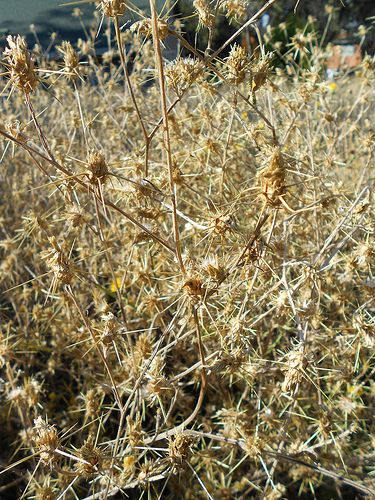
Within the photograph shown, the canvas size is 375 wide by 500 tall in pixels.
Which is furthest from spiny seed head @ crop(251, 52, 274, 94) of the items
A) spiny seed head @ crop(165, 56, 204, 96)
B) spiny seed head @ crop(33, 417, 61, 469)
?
spiny seed head @ crop(33, 417, 61, 469)

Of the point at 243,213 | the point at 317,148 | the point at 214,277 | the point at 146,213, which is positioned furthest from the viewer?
the point at 317,148

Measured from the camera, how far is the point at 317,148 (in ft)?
5.70

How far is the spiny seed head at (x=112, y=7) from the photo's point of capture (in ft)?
2.23

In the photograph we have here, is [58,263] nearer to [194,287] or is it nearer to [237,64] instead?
[194,287]

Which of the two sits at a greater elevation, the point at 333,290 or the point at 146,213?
the point at 146,213

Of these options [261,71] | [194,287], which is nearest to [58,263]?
[194,287]

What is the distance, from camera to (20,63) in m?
0.67

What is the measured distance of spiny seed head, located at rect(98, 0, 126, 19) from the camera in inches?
26.7

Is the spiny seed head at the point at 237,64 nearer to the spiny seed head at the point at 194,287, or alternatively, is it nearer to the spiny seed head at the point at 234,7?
the spiny seed head at the point at 234,7

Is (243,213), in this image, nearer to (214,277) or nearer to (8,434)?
(214,277)

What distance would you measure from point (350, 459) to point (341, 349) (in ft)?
1.02

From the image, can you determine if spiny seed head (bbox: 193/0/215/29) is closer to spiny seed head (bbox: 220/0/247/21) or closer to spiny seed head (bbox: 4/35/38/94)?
spiny seed head (bbox: 220/0/247/21)

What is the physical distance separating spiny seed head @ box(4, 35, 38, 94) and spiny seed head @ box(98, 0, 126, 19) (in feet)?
0.50

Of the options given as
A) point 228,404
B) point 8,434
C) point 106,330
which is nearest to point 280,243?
point 106,330
